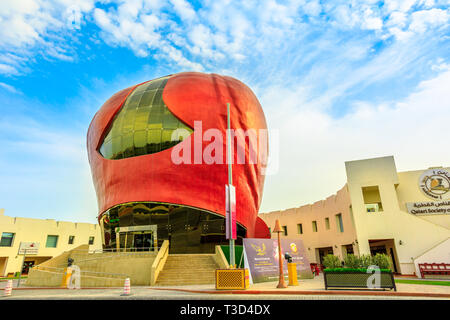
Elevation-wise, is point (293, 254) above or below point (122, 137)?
below

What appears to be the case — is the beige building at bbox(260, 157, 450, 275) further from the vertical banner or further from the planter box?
the vertical banner

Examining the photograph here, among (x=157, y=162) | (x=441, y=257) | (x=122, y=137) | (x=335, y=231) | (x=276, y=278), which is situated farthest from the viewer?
(x=335, y=231)

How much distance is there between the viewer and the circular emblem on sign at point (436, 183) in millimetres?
24141

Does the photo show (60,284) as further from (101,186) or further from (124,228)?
(101,186)

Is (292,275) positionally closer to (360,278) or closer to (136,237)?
(360,278)

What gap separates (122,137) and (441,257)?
26861 mm

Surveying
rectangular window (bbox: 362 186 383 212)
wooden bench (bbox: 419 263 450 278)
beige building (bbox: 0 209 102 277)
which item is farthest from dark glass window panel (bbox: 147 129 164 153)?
wooden bench (bbox: 419 263 450 278)

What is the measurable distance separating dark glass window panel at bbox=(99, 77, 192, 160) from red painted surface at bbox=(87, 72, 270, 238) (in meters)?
0.56

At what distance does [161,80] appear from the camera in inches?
1081

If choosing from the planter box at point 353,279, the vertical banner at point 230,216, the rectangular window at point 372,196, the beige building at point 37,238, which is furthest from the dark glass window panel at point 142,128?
the rectangular window at point 372,196

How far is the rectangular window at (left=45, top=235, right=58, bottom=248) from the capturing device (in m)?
41.8
